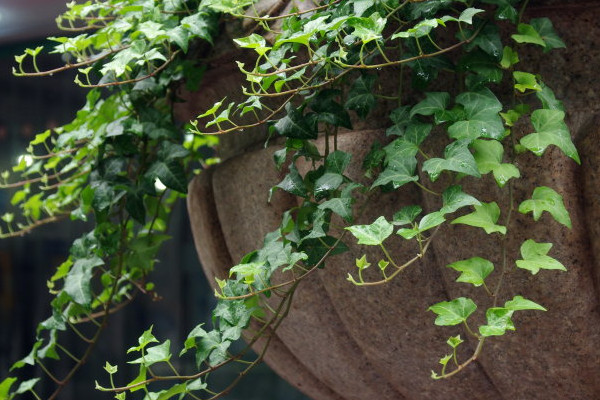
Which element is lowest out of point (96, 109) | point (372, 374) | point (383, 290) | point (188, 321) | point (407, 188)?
point (188, 321)

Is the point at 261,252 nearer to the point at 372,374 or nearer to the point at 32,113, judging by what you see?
the point at 372,374

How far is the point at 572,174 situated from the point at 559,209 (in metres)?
0.08

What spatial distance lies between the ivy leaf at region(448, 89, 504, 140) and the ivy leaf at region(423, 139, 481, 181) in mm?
20

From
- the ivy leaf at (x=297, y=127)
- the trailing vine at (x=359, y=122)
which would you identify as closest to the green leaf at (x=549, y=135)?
the trailing vine at (x=359, y=122)

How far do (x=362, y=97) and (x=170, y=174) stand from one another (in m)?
0.35

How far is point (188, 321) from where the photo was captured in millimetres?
3342

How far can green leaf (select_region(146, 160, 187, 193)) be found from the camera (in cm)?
114

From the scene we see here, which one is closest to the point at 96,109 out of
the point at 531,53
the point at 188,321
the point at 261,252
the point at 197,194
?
the point at 197,194

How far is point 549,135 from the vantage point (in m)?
0.81

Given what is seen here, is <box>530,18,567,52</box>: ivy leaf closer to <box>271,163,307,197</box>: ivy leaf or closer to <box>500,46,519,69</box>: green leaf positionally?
<box>500,46,519,69</box>: green leaf

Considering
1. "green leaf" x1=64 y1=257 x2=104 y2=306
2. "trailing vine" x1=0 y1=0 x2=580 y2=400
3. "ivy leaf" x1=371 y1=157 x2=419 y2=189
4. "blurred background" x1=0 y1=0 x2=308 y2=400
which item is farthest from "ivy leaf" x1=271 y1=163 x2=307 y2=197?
"blurred background" x1=0 y1=0 x2=308 y2=400

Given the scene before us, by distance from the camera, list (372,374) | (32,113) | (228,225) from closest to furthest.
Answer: (372,374)
(228,225)
(32,113)

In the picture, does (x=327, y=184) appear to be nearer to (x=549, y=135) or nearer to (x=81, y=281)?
(x=549, y=135)

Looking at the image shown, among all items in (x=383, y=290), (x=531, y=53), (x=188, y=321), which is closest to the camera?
(x=531, y=53)
